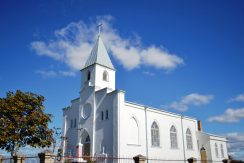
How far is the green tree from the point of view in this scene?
930 inches

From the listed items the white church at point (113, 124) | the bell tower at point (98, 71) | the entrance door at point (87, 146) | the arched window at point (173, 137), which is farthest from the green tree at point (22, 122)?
the arched window at point (173, 137)

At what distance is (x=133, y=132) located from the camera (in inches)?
1193

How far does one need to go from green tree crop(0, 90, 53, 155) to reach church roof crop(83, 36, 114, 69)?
32.0 feet

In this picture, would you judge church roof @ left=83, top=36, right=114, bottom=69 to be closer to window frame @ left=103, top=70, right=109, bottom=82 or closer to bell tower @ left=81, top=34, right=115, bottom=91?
bell tower @ left=81, top=34, right=115, bottom=91

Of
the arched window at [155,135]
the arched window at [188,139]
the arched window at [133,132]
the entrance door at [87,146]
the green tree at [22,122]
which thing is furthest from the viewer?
the arched window at [188,139]

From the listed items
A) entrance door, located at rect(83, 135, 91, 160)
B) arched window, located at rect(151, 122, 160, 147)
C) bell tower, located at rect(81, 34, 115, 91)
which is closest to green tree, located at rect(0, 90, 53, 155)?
entrance door, located at rect(83, 135, 91, 160)

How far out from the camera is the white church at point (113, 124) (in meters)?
28.8

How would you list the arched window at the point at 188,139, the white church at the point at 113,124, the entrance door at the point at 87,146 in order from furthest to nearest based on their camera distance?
the arched window at the point at 188,139 → the entrance door at the point at 87,146 → the white church at the point at 113,124

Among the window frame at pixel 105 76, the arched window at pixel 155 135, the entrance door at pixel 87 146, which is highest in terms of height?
the window frame at pixel 105 76

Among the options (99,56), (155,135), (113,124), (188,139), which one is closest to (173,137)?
(188,139)

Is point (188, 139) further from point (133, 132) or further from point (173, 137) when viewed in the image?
point (133, 132)

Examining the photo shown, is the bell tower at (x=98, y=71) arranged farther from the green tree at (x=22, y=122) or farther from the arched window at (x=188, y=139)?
the arched window at (x=188, y=139)

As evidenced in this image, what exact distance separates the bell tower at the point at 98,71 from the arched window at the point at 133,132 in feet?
16.5

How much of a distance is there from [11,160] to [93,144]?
11510 millimetres
